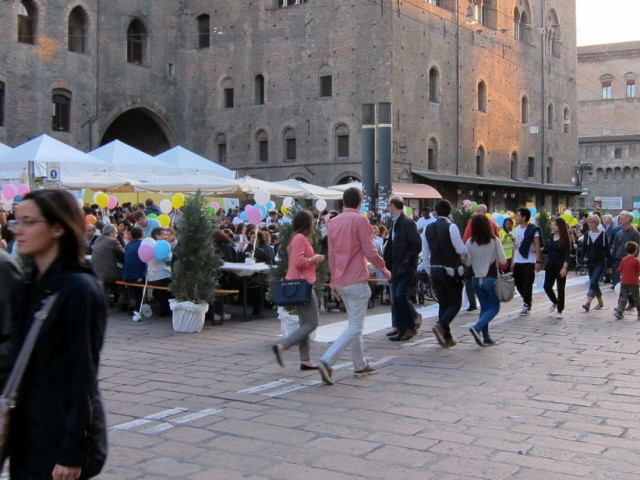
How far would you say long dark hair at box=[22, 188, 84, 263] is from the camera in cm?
281

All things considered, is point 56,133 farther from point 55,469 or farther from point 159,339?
point 55,469

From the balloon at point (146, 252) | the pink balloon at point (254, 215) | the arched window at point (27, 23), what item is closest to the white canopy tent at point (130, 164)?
the pink balloon at point (254, 215)

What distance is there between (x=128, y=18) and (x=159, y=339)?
92.8 ft

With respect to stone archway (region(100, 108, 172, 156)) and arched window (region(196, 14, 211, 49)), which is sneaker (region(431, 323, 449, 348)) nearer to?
stone archway (region(100, 108, 172, 156))

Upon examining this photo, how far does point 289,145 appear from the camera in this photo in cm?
3725

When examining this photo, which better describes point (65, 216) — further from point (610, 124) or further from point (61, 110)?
point (610, 124)

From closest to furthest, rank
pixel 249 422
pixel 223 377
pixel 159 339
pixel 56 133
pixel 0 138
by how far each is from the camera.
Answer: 1. pixel 249 422
2. pixel 223 377
3. pixel 159 339
4. pixel 0 138
5. pixel 56 133

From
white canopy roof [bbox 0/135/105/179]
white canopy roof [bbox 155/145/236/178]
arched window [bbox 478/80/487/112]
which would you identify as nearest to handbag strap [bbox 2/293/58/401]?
white canopy roof [bbox 0/135/105/179]

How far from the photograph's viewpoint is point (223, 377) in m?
7.55

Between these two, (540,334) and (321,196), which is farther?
(321,196)

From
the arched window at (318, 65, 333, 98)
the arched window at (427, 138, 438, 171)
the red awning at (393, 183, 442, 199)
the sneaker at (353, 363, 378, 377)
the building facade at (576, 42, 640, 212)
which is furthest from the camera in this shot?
the building facade at (576, 42, 640, 212)

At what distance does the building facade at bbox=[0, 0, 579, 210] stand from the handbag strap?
1159 inches

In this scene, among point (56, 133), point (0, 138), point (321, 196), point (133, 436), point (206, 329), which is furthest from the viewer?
point (56, 133)

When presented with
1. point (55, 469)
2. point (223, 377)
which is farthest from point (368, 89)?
point (55, 469)
